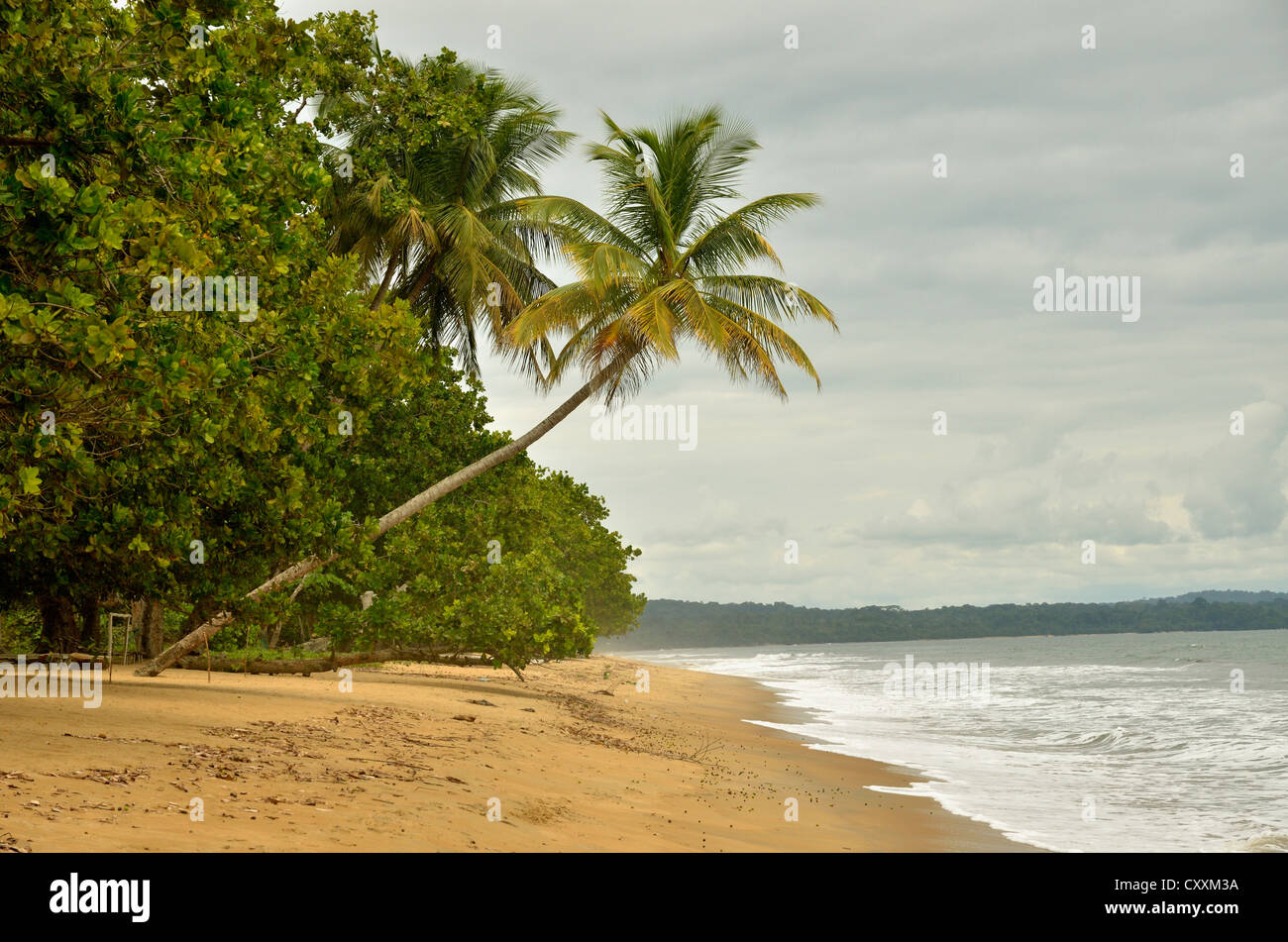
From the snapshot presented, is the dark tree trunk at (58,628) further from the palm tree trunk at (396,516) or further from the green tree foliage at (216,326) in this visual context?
the palm tree trunk at (396,516)

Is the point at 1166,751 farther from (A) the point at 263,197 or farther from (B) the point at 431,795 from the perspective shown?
(A) the point at 263,197

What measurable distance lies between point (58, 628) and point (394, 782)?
39.2ft

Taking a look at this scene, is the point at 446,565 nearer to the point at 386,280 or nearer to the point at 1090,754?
the point at 386,280

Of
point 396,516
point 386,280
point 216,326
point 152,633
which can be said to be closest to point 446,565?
point 396,516

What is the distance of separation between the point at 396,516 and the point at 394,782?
745 cm

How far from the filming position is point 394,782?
7.91 m

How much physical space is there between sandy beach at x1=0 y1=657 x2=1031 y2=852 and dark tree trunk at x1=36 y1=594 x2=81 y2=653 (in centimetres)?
243

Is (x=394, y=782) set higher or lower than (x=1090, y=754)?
higher

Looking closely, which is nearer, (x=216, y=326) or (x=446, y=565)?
(x=216, y=326)

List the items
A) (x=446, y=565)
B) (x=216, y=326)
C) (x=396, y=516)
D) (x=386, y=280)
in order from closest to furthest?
(x=216, y=326)
(x=396, y=516)
(x=446, y=565)
(x=386, y=280)

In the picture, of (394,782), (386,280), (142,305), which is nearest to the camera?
(142,305)

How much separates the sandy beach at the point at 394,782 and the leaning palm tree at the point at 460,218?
8.05m

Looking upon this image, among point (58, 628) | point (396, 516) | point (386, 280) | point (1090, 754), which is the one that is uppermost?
point (386, 280)
